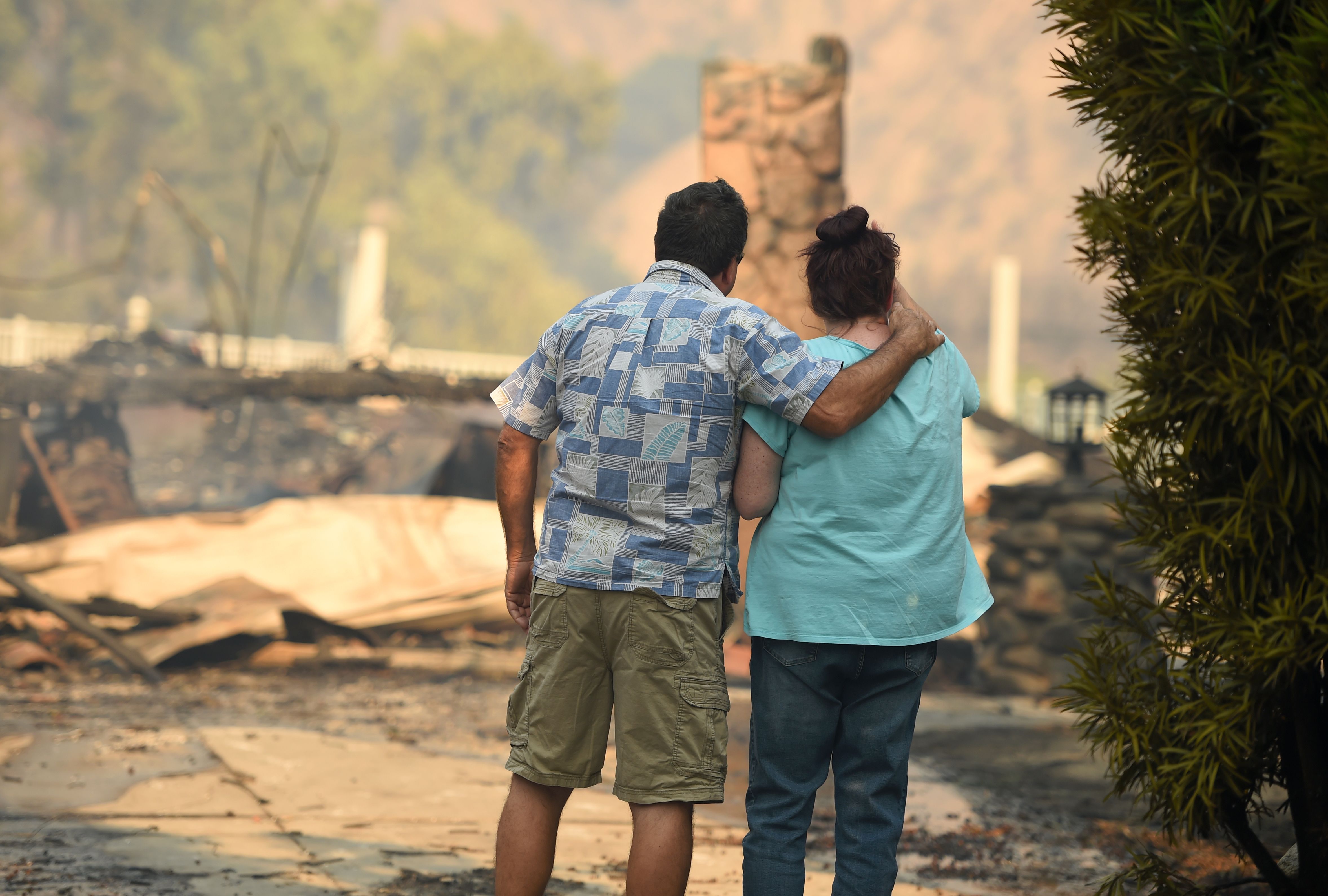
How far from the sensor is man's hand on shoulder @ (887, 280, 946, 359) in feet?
7.80

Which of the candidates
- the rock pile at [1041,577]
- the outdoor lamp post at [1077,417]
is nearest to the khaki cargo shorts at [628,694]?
the rock pile at [1041,577]

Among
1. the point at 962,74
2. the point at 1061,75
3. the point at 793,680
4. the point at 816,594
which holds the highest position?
the point at 962,74

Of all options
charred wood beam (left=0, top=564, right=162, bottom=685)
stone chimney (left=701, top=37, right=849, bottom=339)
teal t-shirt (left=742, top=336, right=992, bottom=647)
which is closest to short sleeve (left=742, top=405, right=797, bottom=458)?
teal t-shirt (left=742, top=336, right=992, bottom=647)

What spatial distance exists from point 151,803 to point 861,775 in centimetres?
245

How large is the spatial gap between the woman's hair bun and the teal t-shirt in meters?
0.20

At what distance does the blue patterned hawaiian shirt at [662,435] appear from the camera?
239cm

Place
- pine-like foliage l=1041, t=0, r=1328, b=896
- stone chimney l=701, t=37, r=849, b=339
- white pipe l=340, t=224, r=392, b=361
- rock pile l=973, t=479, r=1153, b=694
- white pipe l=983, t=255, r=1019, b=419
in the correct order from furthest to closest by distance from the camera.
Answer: white pipe l=340, t=224, r=392, b=361 < white pipe l=983, t=255, r=1019, b=419 < stone chimney l=701, t=37, r=849, b=339 < rock pile l=973, t=479, r=1153, b=694 < pine-like foliage l=1041, t=0, r=1328, b=896

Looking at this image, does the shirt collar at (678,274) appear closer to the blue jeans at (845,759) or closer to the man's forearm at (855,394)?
the man's forearm at (855,394)

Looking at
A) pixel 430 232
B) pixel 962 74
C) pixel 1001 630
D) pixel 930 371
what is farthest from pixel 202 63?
pixel 930 371

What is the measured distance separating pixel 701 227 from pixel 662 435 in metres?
0.48

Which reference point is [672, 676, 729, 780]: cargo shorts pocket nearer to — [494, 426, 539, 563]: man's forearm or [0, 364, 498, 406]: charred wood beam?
[494, 426, 539, 563]: man's forearm

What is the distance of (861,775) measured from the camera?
2385 millimetres

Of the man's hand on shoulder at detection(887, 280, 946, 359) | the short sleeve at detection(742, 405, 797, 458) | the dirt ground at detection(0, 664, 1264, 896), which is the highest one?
the man's hand on shoulder at detection(887, 280, 946, 359)

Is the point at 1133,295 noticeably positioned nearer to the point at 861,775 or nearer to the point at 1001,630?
the point at 861,775
